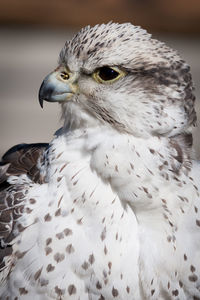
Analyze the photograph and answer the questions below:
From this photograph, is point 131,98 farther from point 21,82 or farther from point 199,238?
point 21,82

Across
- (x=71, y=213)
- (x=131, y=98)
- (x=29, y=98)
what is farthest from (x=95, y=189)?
(x=29, y=98)

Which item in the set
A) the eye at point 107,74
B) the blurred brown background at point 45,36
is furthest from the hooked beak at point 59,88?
the blurred brown background at point 45,36

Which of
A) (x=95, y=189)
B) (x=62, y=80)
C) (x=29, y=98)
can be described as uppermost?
(x=62, y=80)

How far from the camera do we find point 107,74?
330cm

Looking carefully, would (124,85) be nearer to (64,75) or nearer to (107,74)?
(107,74)

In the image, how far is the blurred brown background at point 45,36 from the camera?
21.2ft

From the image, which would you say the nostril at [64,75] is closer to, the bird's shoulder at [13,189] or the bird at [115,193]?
the bird at [115,193]

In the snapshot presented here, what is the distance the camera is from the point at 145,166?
3.28m

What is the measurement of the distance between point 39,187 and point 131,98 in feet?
1.95

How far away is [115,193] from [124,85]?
48 cm

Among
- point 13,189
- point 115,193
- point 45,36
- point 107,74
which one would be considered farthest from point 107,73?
point 45,36

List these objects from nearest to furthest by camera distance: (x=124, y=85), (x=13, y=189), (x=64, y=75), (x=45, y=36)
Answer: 1. (x=124, y=85)
2. (x=64, y=75)
3. (x=13, y=189)
4. (x=45, y=36)

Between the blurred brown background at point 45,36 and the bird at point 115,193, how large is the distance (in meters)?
3.12

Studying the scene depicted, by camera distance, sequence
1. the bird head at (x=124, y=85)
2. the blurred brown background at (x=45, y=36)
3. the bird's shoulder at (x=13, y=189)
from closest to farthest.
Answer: the bird head at (x=124, y=85) < the bird's shoulder at (x=13, y=189) < the blurred brown background at (x=45, y=36)
